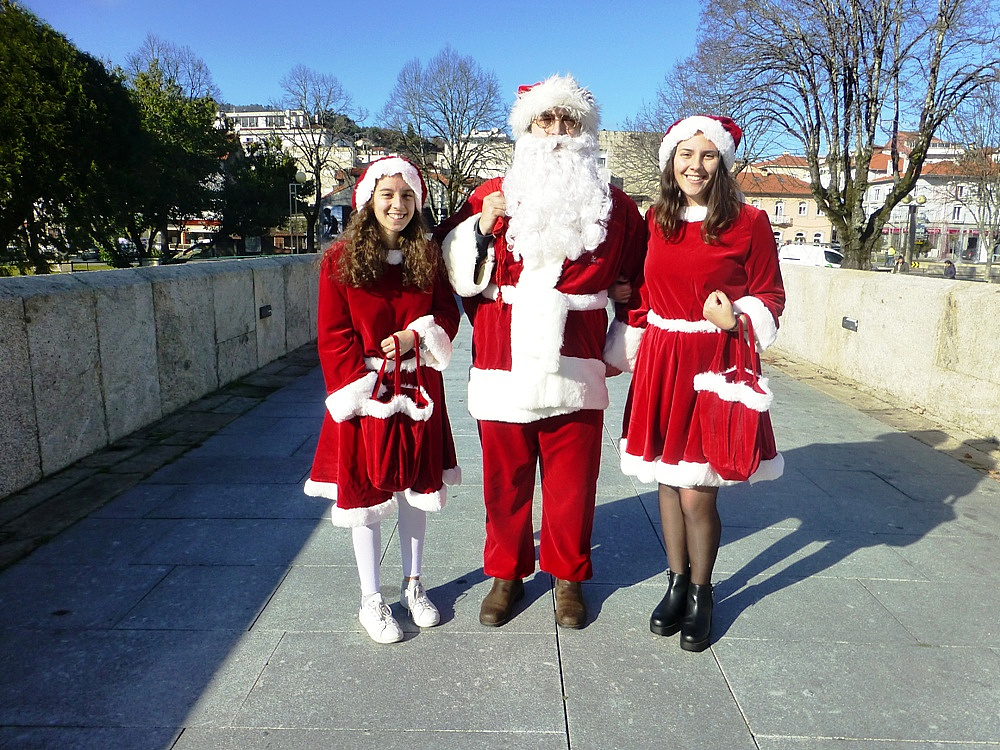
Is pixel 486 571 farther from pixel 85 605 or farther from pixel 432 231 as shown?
pixel 85 605

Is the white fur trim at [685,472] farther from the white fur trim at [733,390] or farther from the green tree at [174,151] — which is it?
the green tree at [174,151]

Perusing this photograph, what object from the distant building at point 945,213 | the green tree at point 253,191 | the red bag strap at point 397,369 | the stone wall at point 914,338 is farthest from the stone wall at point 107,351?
the green tree at point 253,191

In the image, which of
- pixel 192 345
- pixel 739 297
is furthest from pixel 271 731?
pixel 192 345

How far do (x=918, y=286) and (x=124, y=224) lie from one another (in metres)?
25.7

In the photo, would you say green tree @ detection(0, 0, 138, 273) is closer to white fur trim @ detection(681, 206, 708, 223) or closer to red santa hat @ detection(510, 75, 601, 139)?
red santa hat @ detection(510, 75, 601, 139)

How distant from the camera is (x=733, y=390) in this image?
2383mm

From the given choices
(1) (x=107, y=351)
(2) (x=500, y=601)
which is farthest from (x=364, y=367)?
(1) (x=107, y=351)

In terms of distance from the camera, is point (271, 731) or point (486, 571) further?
point (486, 571)

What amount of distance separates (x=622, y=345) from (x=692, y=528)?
722 mm

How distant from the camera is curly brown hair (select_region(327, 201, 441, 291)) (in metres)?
2.36

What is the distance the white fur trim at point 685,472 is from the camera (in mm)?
2451

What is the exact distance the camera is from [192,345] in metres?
5.80

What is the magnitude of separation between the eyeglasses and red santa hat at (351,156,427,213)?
47cm

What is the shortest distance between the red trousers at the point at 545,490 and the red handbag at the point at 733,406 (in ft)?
1.39
